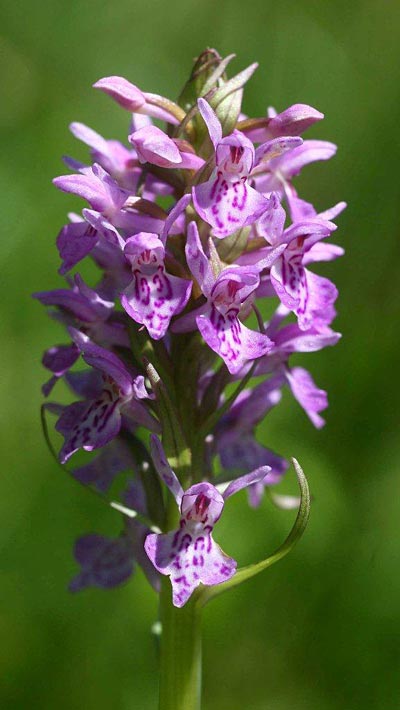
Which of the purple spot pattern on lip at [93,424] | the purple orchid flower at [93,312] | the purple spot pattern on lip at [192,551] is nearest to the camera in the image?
the purple spot pattern on lip at [192,551]

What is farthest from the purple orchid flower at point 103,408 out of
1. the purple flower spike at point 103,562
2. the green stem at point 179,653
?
the purple flower spike at point 103,562

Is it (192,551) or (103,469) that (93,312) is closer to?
(103,469)

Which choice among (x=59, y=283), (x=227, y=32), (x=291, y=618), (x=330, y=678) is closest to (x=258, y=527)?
(x=291, y=618)

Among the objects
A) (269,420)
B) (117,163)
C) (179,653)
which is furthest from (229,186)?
(269,420)

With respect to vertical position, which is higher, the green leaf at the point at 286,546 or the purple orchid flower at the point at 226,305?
the purple orchid flower at the point at 226,305

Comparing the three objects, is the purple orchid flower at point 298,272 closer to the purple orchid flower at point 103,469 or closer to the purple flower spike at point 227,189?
the purple flower spike at point 227,189

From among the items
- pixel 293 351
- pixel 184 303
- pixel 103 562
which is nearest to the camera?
pixel 184 303

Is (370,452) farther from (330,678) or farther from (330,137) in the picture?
(330,137)
